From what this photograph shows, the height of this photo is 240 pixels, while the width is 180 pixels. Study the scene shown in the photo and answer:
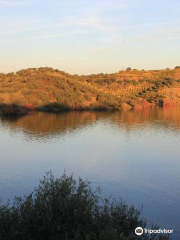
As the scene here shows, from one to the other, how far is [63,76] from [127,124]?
41.4m

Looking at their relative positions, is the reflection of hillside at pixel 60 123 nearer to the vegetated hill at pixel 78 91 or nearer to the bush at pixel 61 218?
the vegetated hill at pixel 78 91

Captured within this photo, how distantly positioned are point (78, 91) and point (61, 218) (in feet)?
260

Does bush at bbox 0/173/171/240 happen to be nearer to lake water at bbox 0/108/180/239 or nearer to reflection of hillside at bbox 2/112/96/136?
lake water at bbox 0/108/180/239

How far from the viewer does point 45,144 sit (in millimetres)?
44625

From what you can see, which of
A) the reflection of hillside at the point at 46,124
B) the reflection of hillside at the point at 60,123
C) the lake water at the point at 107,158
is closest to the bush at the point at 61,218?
the lake water at the point at 107,158

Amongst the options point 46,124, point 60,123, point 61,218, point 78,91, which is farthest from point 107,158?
point 78,91

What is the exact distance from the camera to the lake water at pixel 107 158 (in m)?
25.6

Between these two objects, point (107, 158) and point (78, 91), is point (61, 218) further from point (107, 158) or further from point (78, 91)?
point (78, 91)

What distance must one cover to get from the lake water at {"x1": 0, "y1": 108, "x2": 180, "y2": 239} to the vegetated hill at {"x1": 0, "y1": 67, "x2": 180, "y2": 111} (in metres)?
24.3

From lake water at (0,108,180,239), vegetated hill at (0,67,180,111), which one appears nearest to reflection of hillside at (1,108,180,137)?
lake water at (0,108,180,239)

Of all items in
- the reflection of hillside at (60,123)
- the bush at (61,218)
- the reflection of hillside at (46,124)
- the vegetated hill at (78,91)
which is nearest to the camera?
the bush at (61,218)

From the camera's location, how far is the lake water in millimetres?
25578

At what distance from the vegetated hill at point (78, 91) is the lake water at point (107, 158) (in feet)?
79.8

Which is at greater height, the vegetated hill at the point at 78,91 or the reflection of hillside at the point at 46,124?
the vegetated hill at the point at 78,91
